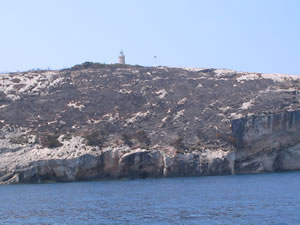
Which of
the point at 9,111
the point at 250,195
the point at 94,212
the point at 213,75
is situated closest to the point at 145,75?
the point at 213,75

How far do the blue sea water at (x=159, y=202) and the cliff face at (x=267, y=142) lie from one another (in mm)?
5246

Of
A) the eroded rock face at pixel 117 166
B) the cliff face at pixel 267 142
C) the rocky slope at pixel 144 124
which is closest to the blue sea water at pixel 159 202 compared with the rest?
the eroded rock face at pixel 117 166

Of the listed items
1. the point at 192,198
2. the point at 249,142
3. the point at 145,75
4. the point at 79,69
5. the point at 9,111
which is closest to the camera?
the point at 192,198

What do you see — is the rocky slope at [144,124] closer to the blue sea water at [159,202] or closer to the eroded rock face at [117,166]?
the eroded rock face at [117,166]

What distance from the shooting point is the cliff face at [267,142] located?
56188 mm

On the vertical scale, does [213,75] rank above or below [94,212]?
above

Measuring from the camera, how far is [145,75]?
8375cm

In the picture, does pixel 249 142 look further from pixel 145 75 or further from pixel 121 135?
pixel 145 75

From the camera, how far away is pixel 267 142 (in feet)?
186

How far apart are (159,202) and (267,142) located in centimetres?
2494

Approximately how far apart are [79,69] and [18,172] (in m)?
38.8

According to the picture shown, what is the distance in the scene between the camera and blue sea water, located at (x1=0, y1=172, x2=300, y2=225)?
28.1 meters

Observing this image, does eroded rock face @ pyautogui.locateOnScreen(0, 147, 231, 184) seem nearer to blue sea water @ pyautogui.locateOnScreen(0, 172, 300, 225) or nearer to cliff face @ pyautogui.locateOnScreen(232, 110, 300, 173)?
blue sea water @ pyautogui.locateOnScreen(0, 172, 300, 225)

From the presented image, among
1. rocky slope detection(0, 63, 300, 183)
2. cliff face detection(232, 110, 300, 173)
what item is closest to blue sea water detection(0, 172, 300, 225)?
rocky slope detection(0, 63, 300, 183)
